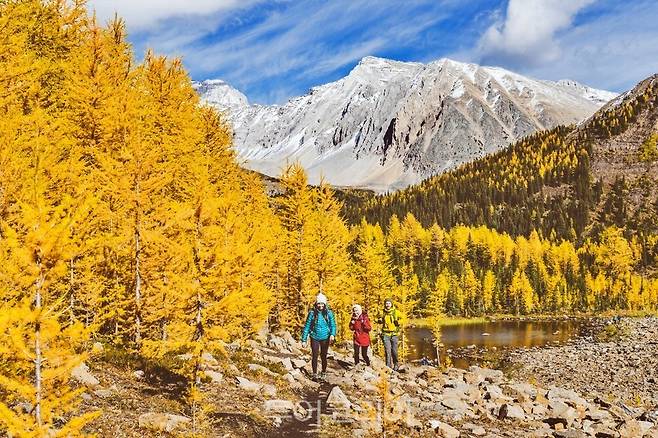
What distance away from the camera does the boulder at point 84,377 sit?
11.4 metres

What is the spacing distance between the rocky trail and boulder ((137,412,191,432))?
20 mm

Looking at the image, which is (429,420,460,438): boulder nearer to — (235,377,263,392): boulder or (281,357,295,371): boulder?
(235,377,263,392): boulder

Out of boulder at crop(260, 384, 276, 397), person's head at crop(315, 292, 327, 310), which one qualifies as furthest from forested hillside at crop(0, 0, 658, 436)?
person's head at crop(315, 292, 327, 310)

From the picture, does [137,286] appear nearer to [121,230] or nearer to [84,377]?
[121,230]

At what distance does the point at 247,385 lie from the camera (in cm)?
1464

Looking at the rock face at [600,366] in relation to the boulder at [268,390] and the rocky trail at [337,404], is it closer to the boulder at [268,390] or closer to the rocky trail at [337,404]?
the rocky trail at [337,404]

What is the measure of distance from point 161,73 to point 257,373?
651 inches

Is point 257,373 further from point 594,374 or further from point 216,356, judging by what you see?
point 594,374

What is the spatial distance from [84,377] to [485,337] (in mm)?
77846

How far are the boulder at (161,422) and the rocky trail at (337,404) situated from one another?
2 centimetres

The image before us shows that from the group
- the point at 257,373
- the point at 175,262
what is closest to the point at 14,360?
the point at 175,262

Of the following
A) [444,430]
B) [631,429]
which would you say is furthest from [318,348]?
[631,429]

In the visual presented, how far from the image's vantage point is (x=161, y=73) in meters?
25.7

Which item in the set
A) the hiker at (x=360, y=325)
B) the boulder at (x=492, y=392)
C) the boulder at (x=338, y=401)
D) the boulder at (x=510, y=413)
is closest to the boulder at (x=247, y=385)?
the boulder at (x=338, y=401)
